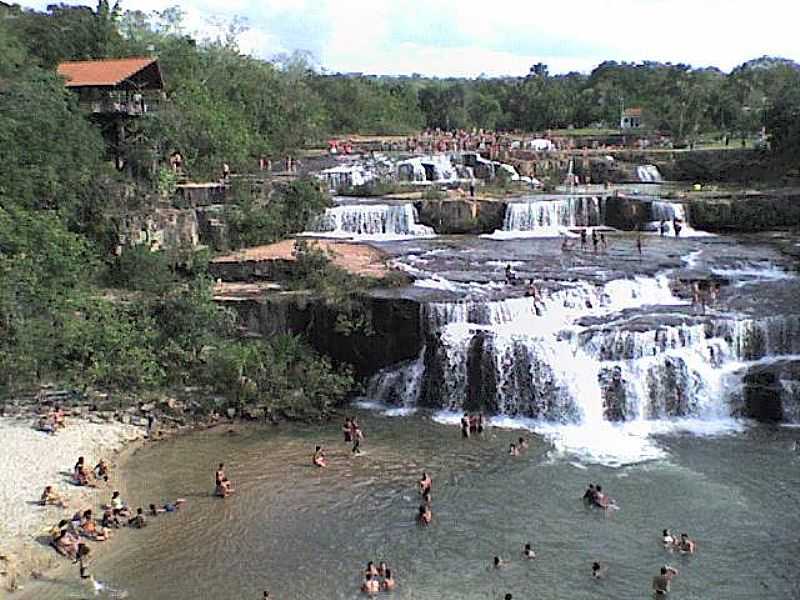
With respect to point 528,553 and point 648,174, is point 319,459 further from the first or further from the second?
point 648,174

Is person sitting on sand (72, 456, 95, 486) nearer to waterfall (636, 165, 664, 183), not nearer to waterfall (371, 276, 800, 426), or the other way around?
waterfall (371, 276, 800, 426)

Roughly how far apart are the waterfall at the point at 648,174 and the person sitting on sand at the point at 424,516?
4169 cm

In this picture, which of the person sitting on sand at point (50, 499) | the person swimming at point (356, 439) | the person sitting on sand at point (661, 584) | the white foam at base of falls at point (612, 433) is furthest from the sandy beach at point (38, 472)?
the person sitting on sand at point (661, 584)

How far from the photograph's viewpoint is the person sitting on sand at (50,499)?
21953 millimetres

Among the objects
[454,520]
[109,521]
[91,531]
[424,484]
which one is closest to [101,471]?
[109,521]

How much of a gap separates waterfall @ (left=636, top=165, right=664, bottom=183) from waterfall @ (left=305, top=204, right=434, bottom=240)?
20123 millimetres

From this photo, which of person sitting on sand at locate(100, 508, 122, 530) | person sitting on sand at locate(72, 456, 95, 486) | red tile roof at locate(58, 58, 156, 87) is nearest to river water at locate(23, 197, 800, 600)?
person sitting on sand at locate(100, 508, 122, 530)

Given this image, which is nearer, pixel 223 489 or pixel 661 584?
pixel 661 584

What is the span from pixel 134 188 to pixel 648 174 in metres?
34.5

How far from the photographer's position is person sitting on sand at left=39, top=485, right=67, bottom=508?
21953mm

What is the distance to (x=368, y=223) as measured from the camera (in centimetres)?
4384

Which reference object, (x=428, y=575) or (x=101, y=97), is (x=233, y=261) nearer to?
(x=101, y=97)

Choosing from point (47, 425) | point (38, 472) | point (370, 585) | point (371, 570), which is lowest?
point (370, 585)

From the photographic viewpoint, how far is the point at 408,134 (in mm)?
81938
